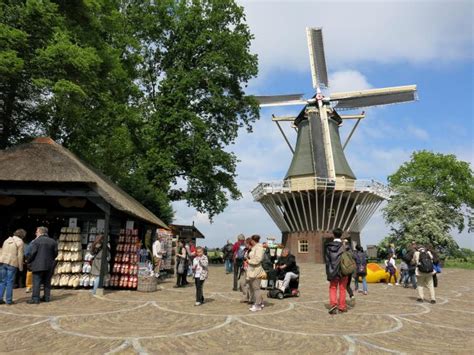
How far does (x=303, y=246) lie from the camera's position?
36.8 m

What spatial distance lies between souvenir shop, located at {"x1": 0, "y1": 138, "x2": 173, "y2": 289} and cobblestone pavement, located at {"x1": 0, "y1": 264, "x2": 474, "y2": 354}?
4.97 ft

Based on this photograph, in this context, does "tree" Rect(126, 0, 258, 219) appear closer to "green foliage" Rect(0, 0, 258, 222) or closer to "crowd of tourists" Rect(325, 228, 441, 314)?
"green foliage" Rect(0, 0, 258, 222)

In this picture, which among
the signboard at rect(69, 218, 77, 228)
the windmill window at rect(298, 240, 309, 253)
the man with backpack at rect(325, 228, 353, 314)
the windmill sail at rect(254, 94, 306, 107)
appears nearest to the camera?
the man with backpack at rect(325, 228, 353, 314)

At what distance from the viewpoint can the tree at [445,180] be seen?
48531 mm

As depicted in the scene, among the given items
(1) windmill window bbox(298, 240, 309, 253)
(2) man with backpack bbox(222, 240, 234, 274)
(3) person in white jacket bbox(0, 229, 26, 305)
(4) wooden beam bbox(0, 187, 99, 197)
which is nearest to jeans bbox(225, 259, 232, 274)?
(2) man with backpack bbox(222, 240, 234, 274)

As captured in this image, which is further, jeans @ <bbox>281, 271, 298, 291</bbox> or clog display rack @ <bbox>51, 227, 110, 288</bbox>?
clog display rack @ <bbox>51, 227, 110, 288</bbox>

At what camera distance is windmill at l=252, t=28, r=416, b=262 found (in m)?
36.1

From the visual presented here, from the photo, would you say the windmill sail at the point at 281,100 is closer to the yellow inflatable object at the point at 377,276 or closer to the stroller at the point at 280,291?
the yellow inflatable object at the point at 377,276

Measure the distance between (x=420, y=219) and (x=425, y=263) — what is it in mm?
35743

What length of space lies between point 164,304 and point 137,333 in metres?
3.74

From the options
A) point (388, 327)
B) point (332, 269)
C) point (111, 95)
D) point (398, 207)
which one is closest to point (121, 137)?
point (111, 95)

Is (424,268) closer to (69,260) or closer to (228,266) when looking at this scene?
(69,260)

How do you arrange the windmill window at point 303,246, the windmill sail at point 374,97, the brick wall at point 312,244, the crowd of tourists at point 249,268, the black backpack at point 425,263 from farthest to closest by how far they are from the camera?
the windmill sail at point 374,97
the windmill window at point 303,246
the brick wall at point 312,244
the black backpack at point 425,263
the crowd of tourists at point 249,268

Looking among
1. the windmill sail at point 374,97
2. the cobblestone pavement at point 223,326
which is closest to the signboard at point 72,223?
the cobblestone pavement at point 223,326
